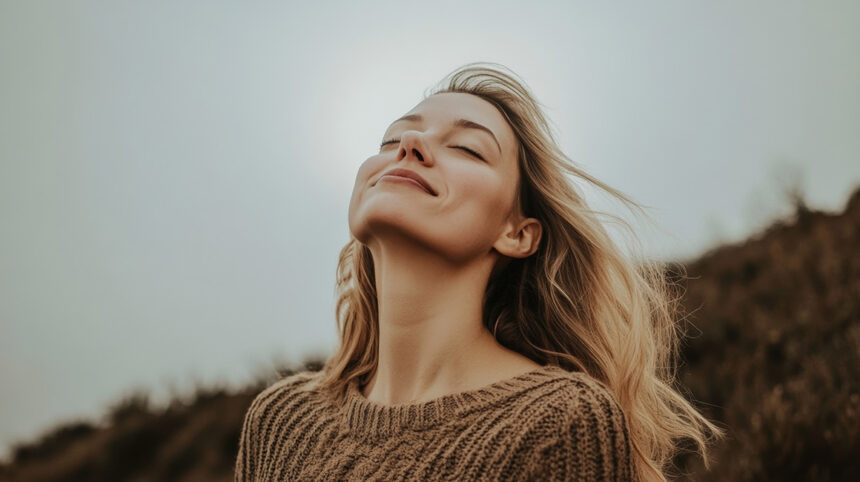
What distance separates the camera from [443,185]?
7.06 feet

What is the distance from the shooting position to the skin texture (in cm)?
210

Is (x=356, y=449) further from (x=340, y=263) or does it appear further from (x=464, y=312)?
(x=340, y=263)

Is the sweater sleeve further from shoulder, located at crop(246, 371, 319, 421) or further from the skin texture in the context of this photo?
shoulder, located at crop(246, 371, 319, 421)

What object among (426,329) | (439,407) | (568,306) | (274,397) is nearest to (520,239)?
(568,306)

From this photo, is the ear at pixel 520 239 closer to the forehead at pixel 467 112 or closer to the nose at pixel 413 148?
the forehead at pixel 467 112

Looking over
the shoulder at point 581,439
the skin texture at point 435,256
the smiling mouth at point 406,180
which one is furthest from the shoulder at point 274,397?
the shoulder at point 581,439

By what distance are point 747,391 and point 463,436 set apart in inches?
131

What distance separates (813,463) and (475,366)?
2.09m

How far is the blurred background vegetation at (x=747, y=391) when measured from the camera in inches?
132

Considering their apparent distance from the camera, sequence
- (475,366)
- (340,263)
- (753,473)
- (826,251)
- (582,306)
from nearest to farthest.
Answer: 1. (475,366)
2. (582,306)
3. (340,263)
4. (753,473)
5. (826,251)

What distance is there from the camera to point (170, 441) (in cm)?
891

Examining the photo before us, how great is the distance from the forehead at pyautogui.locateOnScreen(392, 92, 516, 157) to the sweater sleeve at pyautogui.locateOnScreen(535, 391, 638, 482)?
1.10 meters

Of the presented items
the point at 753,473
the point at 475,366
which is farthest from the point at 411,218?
the point at 753,473

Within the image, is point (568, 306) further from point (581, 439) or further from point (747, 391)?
point (747, 391)
